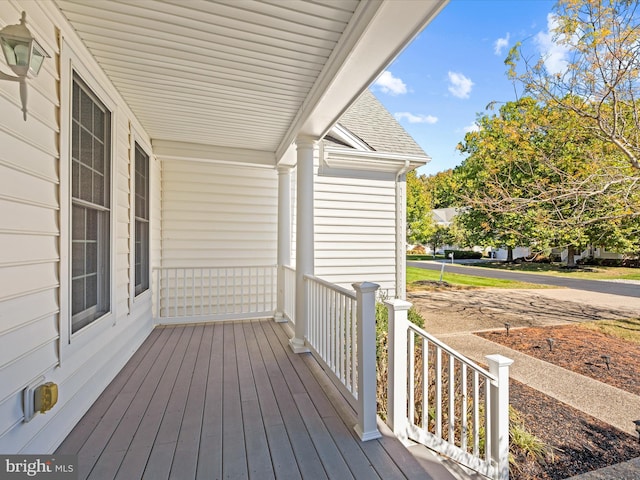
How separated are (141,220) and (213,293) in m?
1.80

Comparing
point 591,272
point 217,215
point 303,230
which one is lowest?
point 591,272

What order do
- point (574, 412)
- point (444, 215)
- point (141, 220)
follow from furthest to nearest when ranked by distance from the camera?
point (444, 215), point (141, 220), point (574, 412)

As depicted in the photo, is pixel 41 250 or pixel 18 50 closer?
pixel 18 50

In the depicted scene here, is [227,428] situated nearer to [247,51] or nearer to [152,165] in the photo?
[247,51]

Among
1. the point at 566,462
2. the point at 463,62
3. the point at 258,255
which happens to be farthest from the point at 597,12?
the point at 258,255

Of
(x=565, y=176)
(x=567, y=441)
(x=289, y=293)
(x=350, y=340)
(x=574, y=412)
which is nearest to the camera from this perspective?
(x=350, y=340)

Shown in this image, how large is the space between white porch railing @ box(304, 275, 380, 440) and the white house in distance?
2 centimetres

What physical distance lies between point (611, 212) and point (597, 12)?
11.3 feet

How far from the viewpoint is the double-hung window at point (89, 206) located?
7.62 feet

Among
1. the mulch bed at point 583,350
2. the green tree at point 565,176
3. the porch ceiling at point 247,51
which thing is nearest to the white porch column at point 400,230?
the green tree at point 565,176

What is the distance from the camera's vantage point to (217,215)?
534 centimetres

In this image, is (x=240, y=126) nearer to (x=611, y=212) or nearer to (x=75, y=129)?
(x=75, y=129)

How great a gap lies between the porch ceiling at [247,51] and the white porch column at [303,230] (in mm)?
326

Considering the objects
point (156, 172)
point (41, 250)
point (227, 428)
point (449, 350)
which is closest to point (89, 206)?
point (41, 250)
